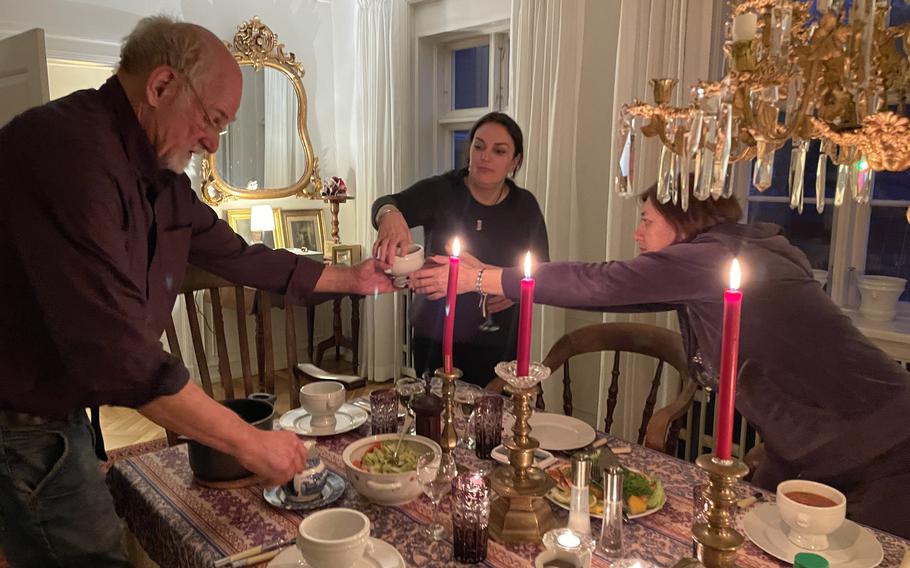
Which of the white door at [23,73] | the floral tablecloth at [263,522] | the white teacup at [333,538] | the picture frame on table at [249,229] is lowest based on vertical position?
the floral tablecloth at [263,522]

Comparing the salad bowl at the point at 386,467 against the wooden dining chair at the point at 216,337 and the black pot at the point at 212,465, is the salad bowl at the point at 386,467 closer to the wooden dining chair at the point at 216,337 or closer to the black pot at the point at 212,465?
the black pot at the point at 212,465

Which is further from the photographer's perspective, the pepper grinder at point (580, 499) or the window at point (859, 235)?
the window at point (859, 235)

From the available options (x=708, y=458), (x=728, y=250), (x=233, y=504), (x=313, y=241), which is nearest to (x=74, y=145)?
(x=233, y=504)

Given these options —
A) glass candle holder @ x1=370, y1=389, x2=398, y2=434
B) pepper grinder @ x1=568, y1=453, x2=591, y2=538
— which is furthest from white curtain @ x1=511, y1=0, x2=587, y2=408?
pepper grinder @ x1=568, y1=453, x2=591, y2=538

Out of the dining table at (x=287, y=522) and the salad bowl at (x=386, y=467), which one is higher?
the salad bowl at (x=386, y=467)

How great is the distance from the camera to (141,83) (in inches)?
49.3

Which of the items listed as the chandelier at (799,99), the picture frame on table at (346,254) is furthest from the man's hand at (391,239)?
the picture frame on table at (346,254)

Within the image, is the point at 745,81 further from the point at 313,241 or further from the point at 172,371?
the point at 313,241

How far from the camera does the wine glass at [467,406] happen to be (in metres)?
1.57

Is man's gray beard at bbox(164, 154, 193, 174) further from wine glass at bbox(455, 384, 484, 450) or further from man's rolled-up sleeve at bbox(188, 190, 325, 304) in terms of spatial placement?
wine glass at bbox(455, 384, 484, 450)

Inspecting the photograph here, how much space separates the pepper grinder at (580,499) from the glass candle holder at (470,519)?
6.8 inches

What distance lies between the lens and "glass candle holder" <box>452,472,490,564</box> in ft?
3.46

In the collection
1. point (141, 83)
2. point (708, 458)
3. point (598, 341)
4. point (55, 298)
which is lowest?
point (598, 341)

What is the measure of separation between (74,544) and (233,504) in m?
0.29
